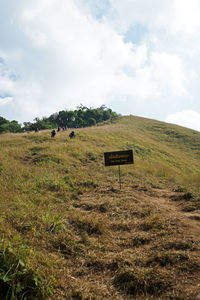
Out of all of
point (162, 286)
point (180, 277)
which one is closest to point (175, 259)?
point (180, 277)

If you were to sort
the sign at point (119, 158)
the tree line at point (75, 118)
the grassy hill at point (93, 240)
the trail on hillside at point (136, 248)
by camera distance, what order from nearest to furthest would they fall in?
1. the grassy hill at point (93, 240)
2. the trail on hillside at point (136, 248)
3. the sign at point (119, 158)
4. the tree line at point (75, 118)

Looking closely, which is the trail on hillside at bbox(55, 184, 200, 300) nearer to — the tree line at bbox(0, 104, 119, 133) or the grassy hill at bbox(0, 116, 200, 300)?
the grassy hill at bbox(0, 116, 200, 300)

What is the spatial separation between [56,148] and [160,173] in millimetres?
8855

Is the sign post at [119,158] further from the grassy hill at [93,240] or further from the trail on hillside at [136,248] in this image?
the trail on hillside at [136,248]

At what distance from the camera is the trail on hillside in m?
3.32

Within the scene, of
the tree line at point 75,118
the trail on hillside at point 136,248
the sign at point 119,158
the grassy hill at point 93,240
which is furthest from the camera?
the tree line at point 75,118

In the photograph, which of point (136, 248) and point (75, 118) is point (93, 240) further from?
point (75, 118)

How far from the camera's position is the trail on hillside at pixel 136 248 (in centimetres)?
332

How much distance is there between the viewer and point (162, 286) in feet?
10.8

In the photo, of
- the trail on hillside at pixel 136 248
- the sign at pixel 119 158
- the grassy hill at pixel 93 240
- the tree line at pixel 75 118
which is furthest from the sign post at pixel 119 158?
the tree line at pixel 75 118

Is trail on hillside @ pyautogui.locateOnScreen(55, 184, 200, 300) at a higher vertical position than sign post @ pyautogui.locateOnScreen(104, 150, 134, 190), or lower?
lower

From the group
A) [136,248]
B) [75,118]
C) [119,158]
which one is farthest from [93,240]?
[75,118]

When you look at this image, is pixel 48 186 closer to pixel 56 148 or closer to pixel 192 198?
pixel 192 198

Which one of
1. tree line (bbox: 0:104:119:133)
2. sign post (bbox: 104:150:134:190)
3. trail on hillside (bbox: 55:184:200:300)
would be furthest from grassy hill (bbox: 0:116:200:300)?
tree line (bbox: 0:104:119:133)
